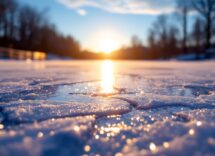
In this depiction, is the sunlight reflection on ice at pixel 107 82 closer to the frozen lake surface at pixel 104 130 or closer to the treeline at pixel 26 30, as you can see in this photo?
the frozen lake surface at pixel 104 130

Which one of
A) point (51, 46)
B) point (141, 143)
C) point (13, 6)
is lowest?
point (141, 143)

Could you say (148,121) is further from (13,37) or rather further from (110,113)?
(13,37)

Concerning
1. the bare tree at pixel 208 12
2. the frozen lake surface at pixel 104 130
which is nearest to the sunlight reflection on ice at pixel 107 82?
the frozen lake surface at pixel 104 130

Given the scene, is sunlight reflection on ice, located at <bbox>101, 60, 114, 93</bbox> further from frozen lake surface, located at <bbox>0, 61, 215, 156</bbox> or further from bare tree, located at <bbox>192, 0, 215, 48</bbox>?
bare tree, located at <bbox>192, 0, 215, 48</bbox>

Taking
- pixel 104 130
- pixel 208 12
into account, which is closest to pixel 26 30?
pixel 208 12

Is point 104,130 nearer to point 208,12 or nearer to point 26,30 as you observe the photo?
point 208,12

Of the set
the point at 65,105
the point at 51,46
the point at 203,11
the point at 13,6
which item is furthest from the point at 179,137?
the point at 51,46

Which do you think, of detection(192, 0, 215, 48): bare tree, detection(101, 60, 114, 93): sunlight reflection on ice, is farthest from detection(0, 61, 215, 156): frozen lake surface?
detection(192, 0, 215, 48): bare tree

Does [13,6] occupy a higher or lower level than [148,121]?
higher
